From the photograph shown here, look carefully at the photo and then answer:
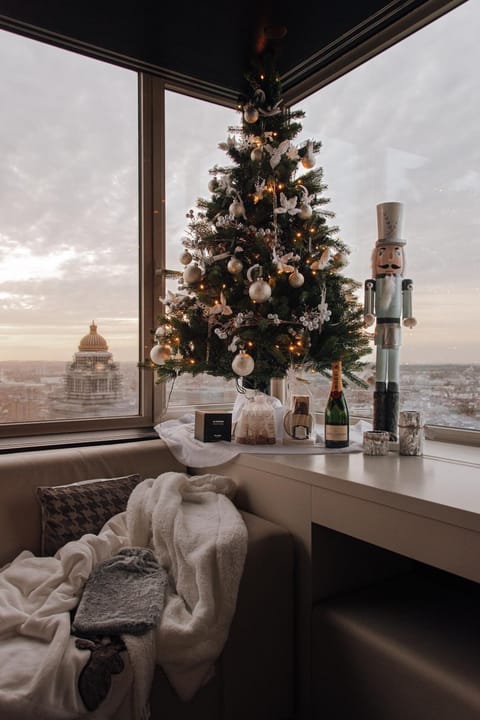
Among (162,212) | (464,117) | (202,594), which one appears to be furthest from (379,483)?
(162,212)

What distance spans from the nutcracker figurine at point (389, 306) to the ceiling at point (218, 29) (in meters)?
0.96

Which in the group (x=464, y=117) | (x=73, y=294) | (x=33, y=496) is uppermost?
(x=464, y=117)

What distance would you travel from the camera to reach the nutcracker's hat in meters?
2.00

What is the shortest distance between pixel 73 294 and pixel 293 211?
111 cm

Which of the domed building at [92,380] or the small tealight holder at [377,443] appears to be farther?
the domed building at [92,380]

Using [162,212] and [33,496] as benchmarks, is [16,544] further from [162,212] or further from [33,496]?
[162,212]

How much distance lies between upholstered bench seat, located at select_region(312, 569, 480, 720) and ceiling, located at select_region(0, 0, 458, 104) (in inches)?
88.4

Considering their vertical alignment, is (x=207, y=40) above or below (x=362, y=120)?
above

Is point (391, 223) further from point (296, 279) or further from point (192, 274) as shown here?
point (192, 274)

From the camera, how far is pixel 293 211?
2.19 metres

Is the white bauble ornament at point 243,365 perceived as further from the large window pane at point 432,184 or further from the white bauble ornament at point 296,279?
the large window pane at point 432,184

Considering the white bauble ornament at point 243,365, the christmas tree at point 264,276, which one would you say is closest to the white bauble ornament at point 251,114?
the christmas tree at point 264,276

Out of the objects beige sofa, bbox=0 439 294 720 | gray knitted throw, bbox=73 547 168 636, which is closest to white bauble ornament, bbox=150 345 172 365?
beige sofa, bbox=0 439 294 720

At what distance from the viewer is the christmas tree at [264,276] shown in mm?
2152
